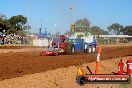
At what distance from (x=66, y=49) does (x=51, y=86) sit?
18708 millimetres

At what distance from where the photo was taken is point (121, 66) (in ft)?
52.6

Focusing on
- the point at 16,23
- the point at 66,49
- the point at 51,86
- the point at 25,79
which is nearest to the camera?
the point at 51,86

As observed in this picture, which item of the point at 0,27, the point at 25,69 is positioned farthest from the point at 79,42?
the point at 0,27

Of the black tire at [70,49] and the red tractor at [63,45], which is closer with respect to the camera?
the red tractor at [63,45]

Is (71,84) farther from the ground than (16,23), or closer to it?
closer to it

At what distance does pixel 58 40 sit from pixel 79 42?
2670 mm

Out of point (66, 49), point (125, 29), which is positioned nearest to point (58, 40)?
point (66, 49)

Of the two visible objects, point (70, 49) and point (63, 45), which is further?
point (70, 49)

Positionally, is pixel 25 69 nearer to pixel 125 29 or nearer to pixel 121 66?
pixel 121 66

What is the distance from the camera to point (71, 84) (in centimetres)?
1328

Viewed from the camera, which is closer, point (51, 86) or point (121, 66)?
point (51, 86)

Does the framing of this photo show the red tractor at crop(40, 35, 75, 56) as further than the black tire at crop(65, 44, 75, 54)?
No

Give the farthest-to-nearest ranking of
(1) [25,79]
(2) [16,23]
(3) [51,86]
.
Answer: (2) [16,23] → (1) [25,79] → (3) [51,86]

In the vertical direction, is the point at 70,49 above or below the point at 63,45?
below
